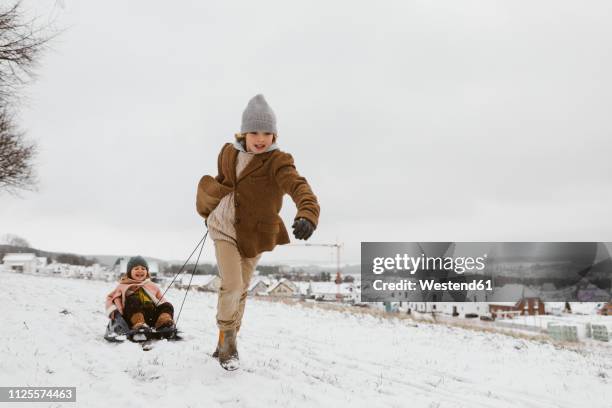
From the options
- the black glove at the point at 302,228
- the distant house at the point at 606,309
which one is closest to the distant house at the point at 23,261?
the distant house at the point at 606,309

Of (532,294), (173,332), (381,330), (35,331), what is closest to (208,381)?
(173,332)

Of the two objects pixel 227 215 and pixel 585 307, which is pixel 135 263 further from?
pixel 585 307

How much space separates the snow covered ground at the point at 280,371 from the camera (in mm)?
2949

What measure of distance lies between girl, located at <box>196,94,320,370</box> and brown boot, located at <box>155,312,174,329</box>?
1.43 m

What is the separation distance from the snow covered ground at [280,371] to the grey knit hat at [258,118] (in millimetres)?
2015

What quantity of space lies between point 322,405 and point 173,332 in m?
2.33

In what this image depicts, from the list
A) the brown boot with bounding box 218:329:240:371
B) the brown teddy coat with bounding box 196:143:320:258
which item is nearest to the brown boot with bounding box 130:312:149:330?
the brown boot with bounding box 218:329:240:371

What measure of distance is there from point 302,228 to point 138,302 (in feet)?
10.3

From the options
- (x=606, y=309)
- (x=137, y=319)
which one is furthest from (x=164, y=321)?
(x=606, y=309)

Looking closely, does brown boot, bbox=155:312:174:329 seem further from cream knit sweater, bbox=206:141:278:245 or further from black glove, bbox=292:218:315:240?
black glove, bbox=292:218:315:240

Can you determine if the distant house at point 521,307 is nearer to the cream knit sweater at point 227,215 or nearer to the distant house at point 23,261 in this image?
the cream knit sweater at point 227,215

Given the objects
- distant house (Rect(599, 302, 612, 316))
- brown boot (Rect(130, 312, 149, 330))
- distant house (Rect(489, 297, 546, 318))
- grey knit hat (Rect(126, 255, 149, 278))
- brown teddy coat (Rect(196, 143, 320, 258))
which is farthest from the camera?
distant house (Rect(489, 297, 546, 318))

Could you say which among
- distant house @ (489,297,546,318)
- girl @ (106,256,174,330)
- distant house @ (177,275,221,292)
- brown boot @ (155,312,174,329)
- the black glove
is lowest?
distant house @ (489,297,546,318)

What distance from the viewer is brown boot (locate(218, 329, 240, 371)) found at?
3.41 m
